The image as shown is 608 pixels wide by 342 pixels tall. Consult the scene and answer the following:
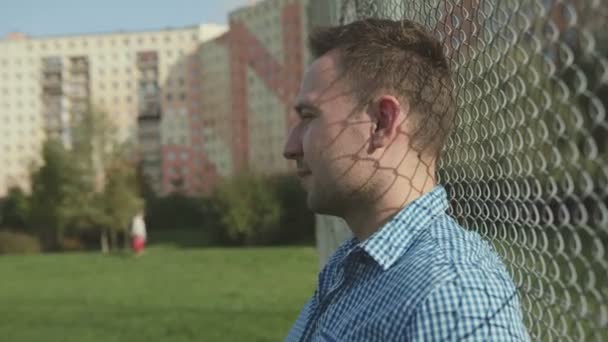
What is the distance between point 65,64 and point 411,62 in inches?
2883

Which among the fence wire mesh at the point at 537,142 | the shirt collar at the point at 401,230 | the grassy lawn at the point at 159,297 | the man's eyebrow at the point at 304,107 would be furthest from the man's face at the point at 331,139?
the grassy lawn at the point at 159,297

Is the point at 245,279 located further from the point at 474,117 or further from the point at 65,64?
the point at 65,64

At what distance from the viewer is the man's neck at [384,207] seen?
66.0 inches

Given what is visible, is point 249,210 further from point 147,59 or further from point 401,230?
point 147,59

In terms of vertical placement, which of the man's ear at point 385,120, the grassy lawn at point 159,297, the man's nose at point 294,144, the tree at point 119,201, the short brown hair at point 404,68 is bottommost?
the tree at point 119,201

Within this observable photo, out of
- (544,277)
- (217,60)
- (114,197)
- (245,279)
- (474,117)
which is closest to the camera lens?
A: (544,277)

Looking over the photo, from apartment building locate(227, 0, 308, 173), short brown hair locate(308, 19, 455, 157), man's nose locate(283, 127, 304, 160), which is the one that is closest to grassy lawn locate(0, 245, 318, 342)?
man's nose locate(283, 127, 304, 160)

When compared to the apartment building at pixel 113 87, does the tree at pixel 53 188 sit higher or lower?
lower

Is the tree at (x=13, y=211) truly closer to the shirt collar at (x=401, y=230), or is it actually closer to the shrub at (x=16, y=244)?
the shrub at (x=16, y=244)

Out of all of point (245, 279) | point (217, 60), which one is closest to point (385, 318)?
point (245, 279)

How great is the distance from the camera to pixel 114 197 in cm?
4162

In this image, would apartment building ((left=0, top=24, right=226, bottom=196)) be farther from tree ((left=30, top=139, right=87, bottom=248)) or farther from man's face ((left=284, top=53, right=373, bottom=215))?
man's face ((left=284, top=53, right=373, bottom=215))

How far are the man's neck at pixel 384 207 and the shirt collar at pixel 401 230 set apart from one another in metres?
0.03

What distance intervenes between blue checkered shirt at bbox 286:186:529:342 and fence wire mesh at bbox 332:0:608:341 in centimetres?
14
